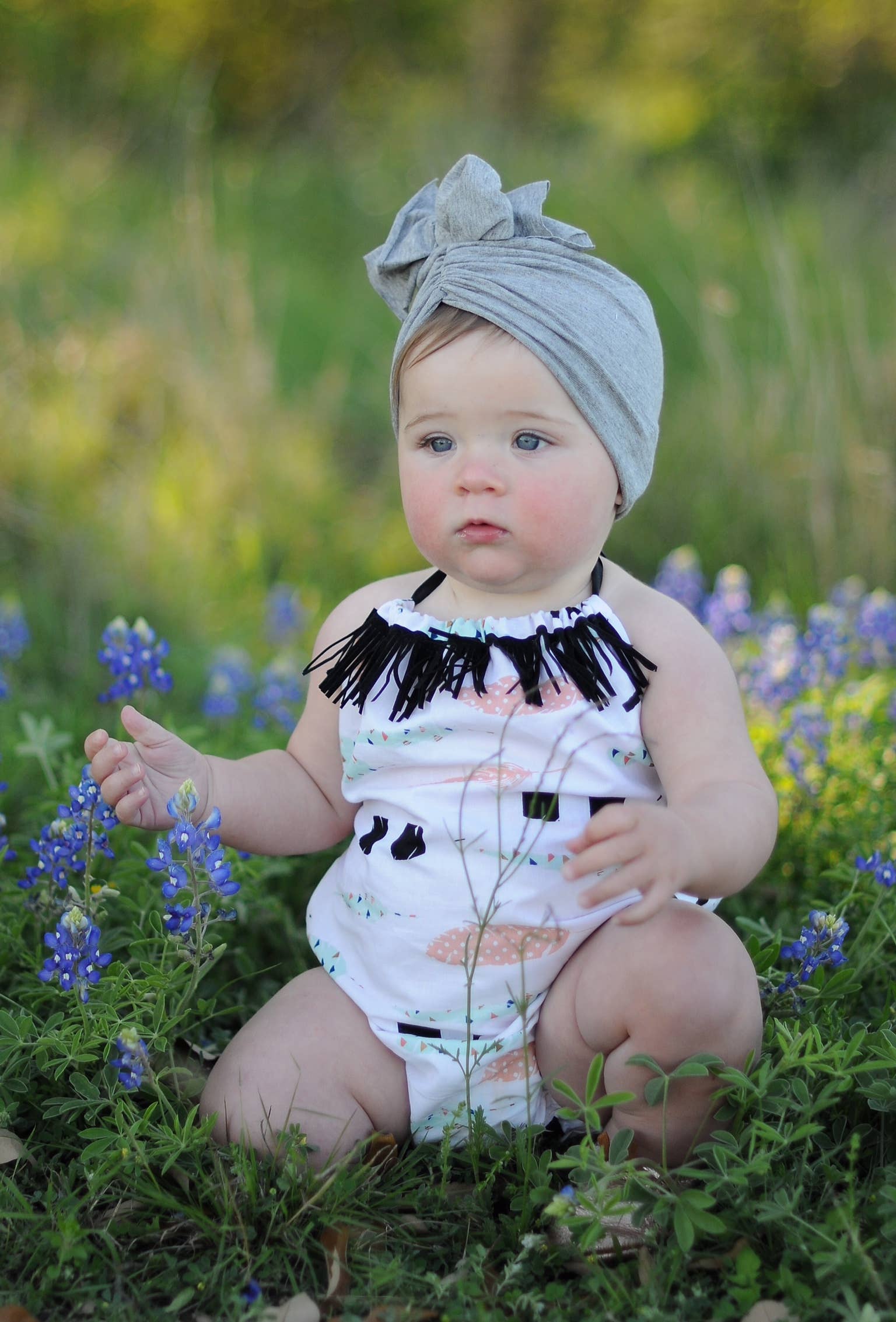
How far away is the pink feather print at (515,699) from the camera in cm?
207

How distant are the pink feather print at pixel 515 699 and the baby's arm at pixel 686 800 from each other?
128 mm

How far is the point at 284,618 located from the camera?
4.17 m

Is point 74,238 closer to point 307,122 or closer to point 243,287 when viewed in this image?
point 243,287

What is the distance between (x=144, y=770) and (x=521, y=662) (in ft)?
2.23

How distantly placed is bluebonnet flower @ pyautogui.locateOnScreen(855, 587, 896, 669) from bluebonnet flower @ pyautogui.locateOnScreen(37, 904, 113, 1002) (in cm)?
233

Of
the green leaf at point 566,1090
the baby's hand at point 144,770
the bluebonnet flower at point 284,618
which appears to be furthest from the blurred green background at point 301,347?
the green leaf at point 566,1090

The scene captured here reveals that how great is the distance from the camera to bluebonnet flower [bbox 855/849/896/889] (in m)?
2.40

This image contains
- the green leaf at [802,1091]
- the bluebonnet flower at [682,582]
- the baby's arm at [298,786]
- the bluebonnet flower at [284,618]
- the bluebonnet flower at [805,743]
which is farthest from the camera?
the bluebonnet flower at [284,618]

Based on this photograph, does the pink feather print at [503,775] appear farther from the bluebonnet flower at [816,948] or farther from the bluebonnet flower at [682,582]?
the bluebonnet flower at [682,582]

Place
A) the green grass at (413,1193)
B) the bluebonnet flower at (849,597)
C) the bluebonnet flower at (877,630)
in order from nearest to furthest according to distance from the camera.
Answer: the green grass at (413,1193), the bluebonnet flower at (877,630), the bluebonnet flower at (849,597)

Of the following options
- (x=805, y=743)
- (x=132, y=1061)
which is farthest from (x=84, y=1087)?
(x=805, y=743)

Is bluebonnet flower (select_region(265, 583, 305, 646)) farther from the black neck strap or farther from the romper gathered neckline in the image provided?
the romper gathered neckline

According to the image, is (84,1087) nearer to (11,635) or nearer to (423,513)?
(423,513)

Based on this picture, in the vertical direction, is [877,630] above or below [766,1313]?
above
